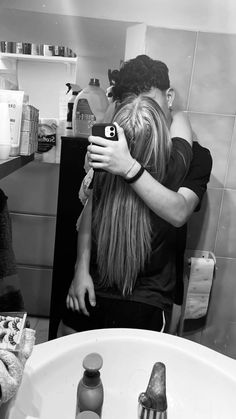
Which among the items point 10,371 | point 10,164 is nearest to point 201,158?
point 10,164

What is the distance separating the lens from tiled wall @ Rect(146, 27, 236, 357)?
1071mm

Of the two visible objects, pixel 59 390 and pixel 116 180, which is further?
pixel 116 180

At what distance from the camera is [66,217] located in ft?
3.76

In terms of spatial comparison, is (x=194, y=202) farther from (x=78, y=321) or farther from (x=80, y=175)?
(x=78, y=321)

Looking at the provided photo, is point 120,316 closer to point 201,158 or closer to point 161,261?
point 161,261

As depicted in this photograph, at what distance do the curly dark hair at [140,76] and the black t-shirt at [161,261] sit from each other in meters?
0.18

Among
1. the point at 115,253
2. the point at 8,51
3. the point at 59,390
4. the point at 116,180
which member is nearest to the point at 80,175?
the point at 116,180

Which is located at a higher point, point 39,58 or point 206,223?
point 39,58

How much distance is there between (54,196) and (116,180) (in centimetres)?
38

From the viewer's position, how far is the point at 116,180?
104 centimetres

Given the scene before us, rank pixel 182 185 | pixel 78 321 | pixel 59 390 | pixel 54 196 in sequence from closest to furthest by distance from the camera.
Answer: pixel 59 390
pixel 182 185
pixel 78 321
pixel 54 196

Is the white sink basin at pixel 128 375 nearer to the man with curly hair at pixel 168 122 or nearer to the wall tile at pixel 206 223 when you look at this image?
the man with curly hair at pixel 168 122

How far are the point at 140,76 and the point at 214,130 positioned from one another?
0.29 meters

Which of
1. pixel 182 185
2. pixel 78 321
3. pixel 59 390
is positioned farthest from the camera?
pixel 78 321
